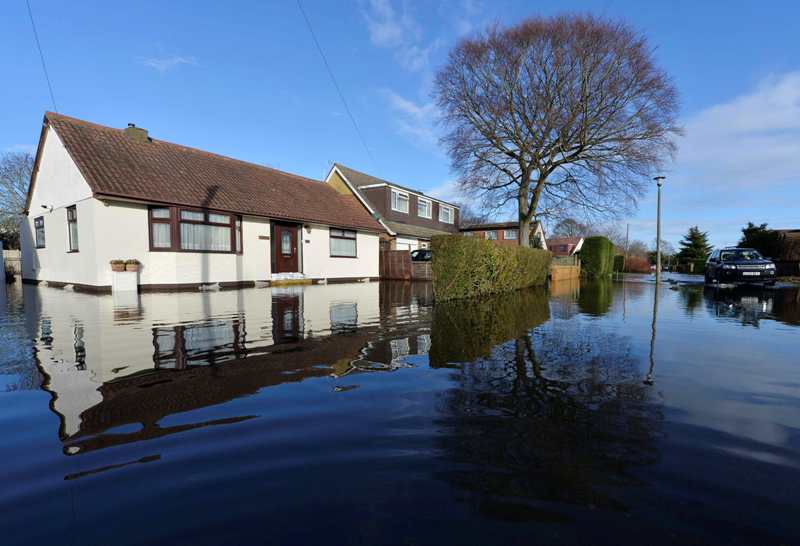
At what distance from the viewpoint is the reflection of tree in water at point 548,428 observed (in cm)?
204

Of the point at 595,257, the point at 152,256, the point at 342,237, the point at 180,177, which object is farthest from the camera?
the point at 595,257

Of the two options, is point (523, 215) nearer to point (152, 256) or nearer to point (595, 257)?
point (595, 257)

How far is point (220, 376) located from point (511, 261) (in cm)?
1102

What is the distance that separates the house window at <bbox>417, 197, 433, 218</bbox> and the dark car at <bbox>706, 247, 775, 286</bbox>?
1843 cm

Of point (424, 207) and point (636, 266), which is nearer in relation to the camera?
point (424, 207)

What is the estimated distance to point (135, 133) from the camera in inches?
595

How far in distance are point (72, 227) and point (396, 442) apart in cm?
1680

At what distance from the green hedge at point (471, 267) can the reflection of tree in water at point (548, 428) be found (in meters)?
5.64

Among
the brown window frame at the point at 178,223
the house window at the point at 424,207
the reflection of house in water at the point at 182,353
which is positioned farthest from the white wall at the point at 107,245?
the house window at the point at 424,207

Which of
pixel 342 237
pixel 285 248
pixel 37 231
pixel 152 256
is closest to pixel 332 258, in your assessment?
pixel 342 237

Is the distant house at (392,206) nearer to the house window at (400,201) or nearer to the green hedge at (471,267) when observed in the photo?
the house window at (400,201)

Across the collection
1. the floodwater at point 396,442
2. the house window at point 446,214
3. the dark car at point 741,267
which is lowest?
the floodwater at point 396,442

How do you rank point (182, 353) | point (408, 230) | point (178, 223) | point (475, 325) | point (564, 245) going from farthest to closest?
point (564, 245) → point (408, 230) → point (178, 223) → point (475, 325) → point (182, 353)

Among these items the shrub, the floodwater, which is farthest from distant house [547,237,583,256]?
the floodwater
